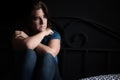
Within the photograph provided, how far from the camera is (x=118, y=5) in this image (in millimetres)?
1999

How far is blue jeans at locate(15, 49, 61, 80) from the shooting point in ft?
4.60

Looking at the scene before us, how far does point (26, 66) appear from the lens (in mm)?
1406

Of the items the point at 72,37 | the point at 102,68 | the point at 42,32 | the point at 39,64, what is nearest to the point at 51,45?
the point at 42,32

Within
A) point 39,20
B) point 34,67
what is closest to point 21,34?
point 39,20

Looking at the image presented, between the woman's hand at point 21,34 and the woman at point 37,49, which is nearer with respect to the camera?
the woman at point 37,49

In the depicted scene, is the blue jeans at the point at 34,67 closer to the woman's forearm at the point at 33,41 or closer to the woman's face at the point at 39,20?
the woman's forearm at the point at 33,41

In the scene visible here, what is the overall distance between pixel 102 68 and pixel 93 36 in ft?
0.86

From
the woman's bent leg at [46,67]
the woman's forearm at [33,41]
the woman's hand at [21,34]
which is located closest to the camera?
the woman's bent leg at [46,67]

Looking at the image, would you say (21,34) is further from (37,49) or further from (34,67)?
(34,67)

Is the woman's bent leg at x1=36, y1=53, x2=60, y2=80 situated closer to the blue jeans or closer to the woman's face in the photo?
the blue jeans

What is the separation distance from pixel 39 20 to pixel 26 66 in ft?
1.28

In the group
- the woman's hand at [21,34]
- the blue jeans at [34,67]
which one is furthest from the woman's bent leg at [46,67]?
the woman's hand at [21,34]

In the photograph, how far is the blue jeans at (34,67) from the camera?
4.60 feet

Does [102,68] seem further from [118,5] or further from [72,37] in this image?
[118,5]
